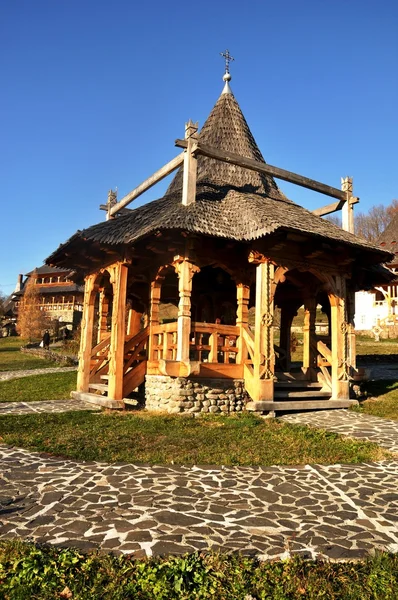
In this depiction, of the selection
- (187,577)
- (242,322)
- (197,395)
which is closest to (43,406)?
(197,395)

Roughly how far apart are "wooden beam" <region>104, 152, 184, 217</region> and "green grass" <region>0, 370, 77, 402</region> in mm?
5625

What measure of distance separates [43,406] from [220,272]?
19.8 ft

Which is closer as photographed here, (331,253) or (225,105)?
(331,253)

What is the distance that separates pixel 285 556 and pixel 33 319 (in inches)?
1626

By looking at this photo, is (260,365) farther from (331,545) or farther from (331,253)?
(331,545)

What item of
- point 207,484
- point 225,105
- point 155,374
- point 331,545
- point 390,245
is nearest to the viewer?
point 331,545

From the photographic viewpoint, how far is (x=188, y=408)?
9.38m

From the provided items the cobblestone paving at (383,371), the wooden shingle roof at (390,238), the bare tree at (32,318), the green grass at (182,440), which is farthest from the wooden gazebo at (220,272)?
the bare tree at (32,318)

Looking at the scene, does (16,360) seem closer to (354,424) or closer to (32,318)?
(32,318)

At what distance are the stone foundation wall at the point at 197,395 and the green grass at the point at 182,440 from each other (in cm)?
42

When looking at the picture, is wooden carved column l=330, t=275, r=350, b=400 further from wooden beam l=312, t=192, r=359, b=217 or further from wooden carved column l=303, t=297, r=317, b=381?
wooden beam l=312, t=192, r=359, b=217

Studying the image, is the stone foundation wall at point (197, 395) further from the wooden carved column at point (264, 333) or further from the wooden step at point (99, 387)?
the wooden step at point (99, 387)

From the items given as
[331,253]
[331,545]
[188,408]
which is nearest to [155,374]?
[188,408]

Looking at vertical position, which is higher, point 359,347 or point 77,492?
point 359,347
